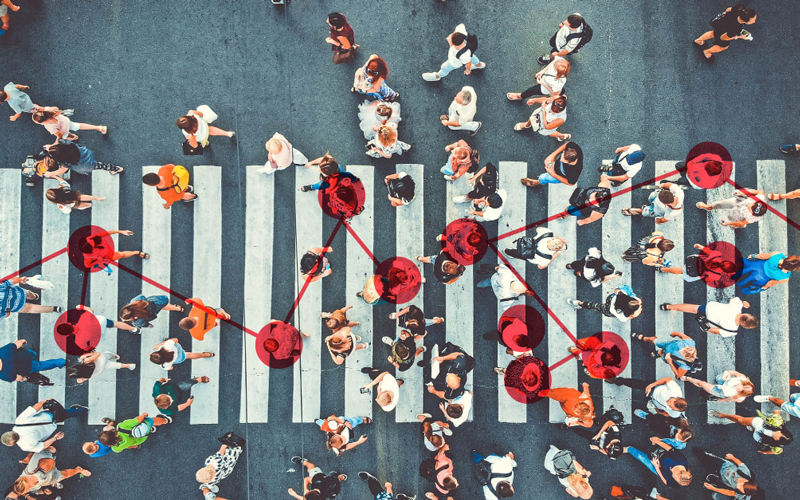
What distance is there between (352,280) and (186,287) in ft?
9.03

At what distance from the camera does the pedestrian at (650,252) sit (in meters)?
6.83

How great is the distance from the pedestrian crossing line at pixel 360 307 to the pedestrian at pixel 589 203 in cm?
315

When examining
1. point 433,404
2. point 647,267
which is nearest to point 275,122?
point 433,404

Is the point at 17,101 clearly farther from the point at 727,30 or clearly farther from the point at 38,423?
the point at 727,30

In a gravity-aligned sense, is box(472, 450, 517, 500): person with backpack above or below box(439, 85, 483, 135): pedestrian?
below

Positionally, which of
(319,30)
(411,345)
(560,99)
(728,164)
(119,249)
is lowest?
(411,345)

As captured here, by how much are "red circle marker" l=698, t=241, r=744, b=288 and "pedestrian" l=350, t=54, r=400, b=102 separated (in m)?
5.56

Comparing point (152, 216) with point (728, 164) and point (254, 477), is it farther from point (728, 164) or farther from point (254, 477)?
point (728, 164)

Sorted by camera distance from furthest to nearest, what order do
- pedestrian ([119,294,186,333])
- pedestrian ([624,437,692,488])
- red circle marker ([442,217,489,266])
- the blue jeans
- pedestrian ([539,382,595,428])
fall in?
the blue jeans, pedestrian ([624,437,692,488]), red circle marker ([442,217,489,266]), pedestrian ([539,382,595,428]), pedestrian ([119,294,186,333])

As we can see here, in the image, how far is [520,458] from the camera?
24.8ft

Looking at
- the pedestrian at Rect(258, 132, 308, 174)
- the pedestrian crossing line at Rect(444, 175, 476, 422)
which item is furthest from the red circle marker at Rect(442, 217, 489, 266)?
the pedestrian at Rect(258, 132, 308, 174)

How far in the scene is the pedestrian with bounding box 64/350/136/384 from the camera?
6.61 m

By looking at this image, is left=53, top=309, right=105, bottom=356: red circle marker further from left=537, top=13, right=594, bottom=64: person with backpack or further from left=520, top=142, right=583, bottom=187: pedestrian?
left=537, top=13, right=594, bottom=64: person with backpack

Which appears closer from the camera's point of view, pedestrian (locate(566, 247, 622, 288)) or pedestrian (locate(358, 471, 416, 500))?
pedestrian (locate(566, 247, 622, 288))
